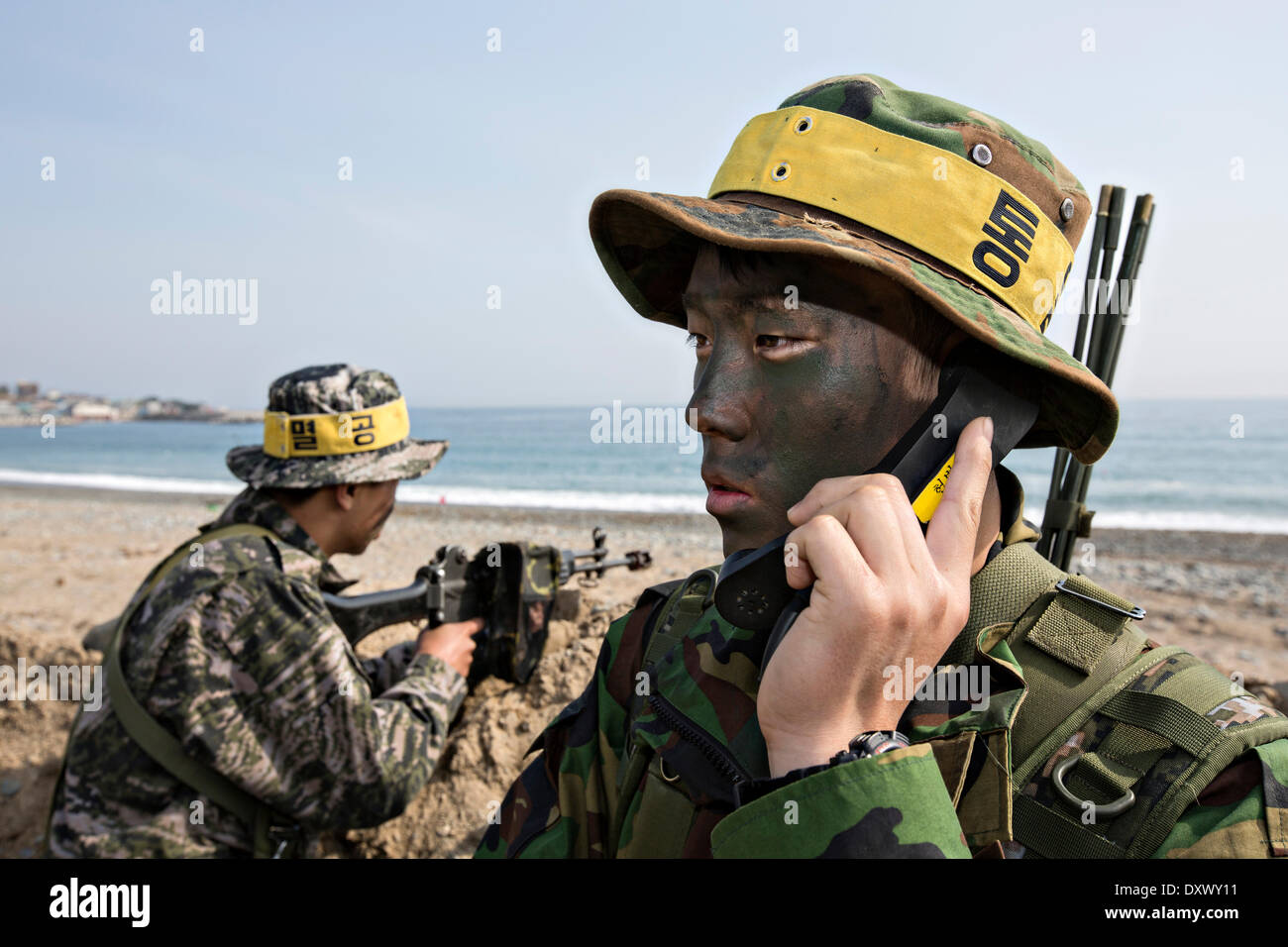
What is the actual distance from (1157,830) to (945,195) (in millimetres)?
1199

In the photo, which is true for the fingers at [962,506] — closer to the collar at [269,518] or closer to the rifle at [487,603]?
the collar at [269,518]

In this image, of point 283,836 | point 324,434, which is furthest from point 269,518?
point 283,836

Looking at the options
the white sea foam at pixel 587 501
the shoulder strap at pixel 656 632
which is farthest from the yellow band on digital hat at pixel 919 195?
the white sea foam at pixel 587 501

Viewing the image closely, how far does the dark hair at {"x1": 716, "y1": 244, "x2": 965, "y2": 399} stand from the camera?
1.68 m

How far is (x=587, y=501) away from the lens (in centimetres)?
2583

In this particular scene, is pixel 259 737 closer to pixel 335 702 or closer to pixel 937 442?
pixel 335 702

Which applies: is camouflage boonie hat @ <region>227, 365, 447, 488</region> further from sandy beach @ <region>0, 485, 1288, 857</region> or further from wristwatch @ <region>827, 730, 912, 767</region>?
wristwatch @ <region>827, 730, 912, 767</region>

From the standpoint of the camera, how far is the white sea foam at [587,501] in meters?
21.2

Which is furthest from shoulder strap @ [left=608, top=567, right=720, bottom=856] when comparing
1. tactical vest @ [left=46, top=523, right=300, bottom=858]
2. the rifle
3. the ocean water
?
the ocean water

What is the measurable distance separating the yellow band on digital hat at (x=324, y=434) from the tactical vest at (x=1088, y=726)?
3.18 metres

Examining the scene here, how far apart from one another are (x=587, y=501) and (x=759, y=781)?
24526mm

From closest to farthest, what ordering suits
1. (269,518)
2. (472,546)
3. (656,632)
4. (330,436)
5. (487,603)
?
1. (656,632)
2. (269,518)
3. (330,436)
4. (487,603)
5. (472,546)

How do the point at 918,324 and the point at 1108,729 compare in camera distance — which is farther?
the point at 918,324
